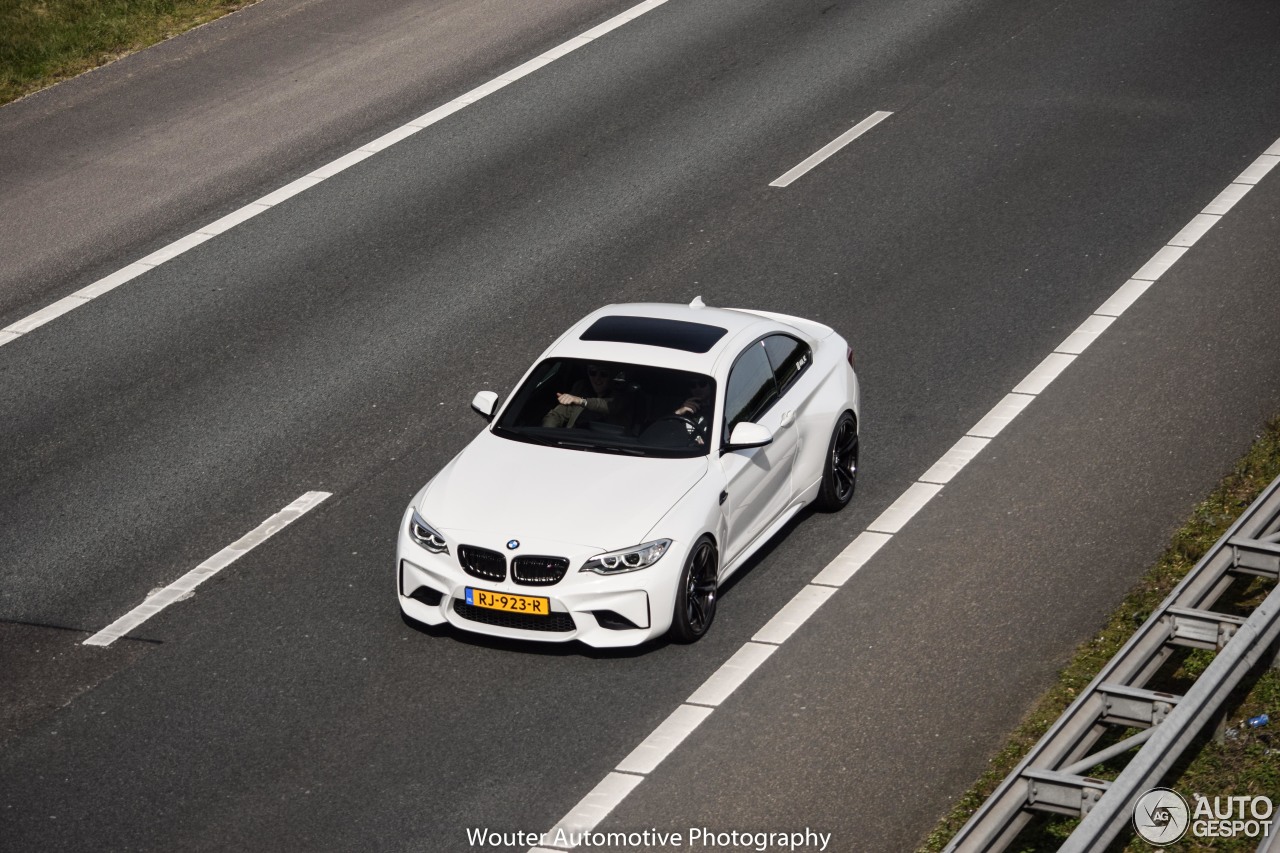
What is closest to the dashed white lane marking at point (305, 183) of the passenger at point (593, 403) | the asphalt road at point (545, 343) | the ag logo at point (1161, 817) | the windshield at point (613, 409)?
the asphalt road at point (545, 343)

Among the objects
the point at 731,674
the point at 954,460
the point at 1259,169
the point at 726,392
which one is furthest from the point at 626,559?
the point at 1259,169

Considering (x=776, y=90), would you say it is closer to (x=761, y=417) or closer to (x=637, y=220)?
(x=637, y=220)

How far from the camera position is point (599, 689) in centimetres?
980

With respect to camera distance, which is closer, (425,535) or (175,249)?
(425,535)

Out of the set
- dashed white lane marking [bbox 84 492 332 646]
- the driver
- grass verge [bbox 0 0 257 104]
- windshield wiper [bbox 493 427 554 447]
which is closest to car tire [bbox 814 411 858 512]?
the driver

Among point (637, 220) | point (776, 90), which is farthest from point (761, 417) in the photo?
point (776, 90)

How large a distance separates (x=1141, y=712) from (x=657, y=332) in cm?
443

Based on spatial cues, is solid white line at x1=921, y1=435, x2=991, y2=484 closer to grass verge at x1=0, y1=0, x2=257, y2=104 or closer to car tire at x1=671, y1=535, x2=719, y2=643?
car tire at x1=671, y1=535, x2=719, y2=643

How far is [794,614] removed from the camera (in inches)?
416

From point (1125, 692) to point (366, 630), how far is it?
449 cm

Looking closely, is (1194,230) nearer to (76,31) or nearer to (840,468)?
(840,468)

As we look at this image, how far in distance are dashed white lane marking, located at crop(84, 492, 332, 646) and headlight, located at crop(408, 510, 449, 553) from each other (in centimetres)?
168

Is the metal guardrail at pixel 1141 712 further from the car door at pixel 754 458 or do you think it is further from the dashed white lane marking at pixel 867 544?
the car door at pixel 754 458

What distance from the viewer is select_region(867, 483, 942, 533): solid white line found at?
11.6m
